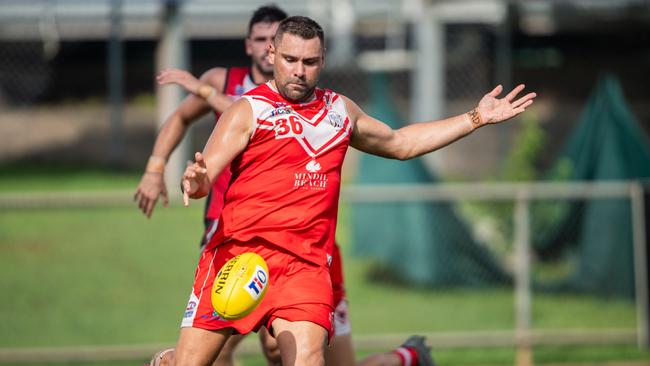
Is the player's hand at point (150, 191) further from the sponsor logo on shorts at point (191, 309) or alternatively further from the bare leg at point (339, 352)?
the bare leg at point (339, 352)

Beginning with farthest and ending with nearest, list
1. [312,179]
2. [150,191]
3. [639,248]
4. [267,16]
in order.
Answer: [639,248]
[267,16]
[150,191]
[312,179]

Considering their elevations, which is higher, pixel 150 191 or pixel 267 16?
pixel 267 16

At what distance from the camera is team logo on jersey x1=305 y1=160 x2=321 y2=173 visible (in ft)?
17.1

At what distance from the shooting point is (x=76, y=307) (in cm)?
1052

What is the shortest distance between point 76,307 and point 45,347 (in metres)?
0.68

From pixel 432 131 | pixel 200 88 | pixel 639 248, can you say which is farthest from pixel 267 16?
pixel 639 248

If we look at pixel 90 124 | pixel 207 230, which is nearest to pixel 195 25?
pixel 90 124

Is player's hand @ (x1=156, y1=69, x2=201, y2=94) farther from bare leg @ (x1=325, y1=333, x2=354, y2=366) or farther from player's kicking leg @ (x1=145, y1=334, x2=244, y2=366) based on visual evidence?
bare leg @ (x1=325, y1=333, x2=354, y2=366)

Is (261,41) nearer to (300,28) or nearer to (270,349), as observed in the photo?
(300,28)

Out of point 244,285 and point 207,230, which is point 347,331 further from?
point 244,285

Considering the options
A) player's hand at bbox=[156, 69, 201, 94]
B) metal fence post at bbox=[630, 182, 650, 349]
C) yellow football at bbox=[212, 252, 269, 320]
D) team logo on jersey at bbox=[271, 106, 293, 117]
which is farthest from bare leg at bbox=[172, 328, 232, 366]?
metal fence post at bbox=[630, 182, 650, 349]

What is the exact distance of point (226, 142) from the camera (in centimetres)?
504

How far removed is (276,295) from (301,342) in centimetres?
27

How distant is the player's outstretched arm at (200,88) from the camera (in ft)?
20.5
